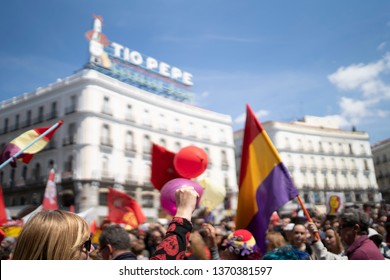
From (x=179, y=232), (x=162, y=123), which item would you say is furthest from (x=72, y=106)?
(x=179, y=232)

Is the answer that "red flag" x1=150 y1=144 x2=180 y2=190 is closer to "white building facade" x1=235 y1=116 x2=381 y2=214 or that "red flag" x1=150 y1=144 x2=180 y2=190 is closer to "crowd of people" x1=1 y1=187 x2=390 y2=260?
"crowd of people" x1=1 y1=187 x2=390 y2=260


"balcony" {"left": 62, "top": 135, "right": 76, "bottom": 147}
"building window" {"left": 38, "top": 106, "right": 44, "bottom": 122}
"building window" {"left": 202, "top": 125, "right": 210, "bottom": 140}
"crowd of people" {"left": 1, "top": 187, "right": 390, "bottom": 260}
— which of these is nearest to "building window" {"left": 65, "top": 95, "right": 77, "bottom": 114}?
"balcony" {"left": 62, "top": 135, "right": 76, "bottom": 147}

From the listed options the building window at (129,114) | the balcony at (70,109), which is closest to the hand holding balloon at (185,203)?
the balcony at (70,109)

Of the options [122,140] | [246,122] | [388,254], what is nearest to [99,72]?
[122,140]

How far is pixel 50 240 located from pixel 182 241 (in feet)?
1.72

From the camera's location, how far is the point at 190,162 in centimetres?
584

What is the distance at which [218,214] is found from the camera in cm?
3628

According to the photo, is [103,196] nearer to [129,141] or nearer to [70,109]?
[129,141]

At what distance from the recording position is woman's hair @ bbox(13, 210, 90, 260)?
1358 millimetres

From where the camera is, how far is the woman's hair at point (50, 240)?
136 cm

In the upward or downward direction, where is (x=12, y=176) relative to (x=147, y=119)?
downward

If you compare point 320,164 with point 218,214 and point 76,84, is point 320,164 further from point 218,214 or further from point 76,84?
point 76,84

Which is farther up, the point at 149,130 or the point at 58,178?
the point at 149,130
